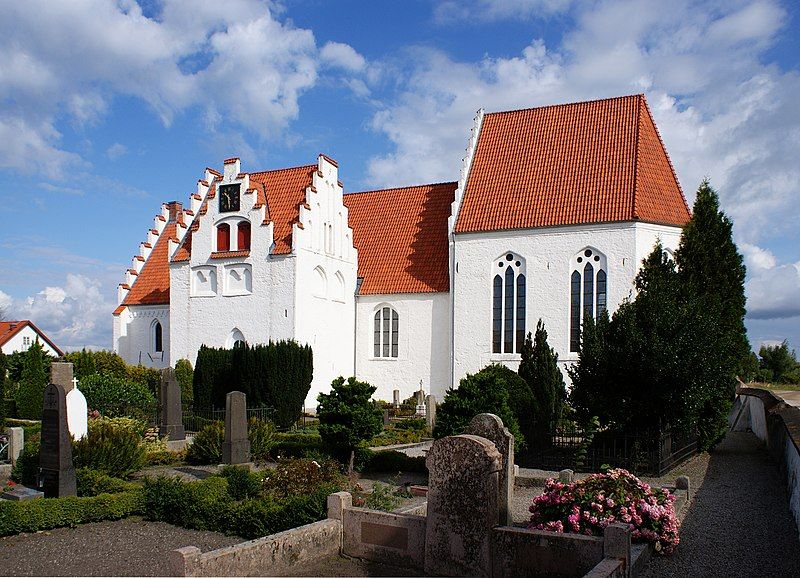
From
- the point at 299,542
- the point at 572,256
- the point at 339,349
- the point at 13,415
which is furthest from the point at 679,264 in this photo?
the point at 13,415

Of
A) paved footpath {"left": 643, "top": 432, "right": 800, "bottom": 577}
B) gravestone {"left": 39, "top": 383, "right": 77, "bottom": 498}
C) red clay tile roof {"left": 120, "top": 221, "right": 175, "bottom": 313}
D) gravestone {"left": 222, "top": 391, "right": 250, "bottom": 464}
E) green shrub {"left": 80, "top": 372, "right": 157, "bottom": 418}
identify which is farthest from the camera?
red clay tile roof {"left": 120, "top": 221, "right": 175, "bottom": 313}

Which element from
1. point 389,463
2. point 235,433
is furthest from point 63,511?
point 389,463

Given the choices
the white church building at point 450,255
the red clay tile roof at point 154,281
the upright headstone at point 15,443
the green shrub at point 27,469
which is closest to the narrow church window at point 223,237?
the white church building at point 450,255

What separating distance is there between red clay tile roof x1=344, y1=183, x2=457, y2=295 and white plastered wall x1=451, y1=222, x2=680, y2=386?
1689 mm

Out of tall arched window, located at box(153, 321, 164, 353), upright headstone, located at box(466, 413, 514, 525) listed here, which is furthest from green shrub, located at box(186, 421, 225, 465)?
tall arched window, located at box(153, 321, 164, 353)

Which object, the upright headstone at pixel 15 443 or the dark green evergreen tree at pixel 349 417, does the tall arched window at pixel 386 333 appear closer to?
the dark green evergreen tree at pixel 349 417

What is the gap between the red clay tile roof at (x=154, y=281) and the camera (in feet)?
106

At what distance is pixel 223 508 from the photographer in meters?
10.1

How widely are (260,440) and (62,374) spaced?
455 cm

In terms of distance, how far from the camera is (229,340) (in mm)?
28000

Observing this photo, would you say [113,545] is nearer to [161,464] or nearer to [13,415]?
[161,464]

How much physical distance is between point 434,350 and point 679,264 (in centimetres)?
1111

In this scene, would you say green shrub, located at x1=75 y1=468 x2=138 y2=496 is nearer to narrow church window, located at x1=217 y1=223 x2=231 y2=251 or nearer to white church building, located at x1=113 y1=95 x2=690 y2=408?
white church building, located at x1=113 y1=95 x2=690 y2=408

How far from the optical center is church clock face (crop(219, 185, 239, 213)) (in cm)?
2789
